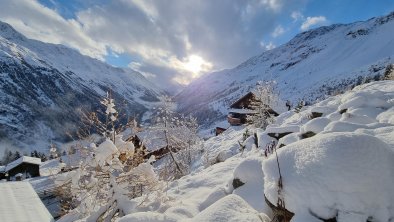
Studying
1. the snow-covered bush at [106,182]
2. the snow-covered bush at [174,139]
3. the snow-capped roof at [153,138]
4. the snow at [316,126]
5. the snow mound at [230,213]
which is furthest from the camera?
the snow-covered bush at [174,139]

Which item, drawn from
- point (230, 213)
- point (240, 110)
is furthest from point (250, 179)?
point (240, 110)

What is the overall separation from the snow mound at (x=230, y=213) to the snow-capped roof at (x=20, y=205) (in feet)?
35.5

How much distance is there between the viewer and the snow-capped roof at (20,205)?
1429 cm

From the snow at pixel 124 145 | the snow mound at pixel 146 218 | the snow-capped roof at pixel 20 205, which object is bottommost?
the snow-capped roof at pixel 20 205

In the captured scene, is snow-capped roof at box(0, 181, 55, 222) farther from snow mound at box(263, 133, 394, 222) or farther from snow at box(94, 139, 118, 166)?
snow mound at box(263, 133, 394, 222)

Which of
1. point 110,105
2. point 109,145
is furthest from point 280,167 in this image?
point 110,105

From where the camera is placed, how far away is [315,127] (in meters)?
12.3

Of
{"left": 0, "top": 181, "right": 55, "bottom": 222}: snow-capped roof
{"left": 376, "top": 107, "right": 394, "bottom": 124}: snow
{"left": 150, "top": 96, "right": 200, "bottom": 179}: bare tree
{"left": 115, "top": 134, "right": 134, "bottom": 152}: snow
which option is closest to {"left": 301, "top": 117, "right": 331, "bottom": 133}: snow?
{"left": 376, "top": 107, "right": 394, "bottom": 124}: snow

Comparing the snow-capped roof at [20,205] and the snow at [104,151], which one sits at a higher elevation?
the snow at [104,151]

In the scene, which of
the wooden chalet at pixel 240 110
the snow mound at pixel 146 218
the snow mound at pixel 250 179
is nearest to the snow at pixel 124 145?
the snow mound at pixel 146 218

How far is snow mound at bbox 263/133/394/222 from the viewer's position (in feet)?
19.7

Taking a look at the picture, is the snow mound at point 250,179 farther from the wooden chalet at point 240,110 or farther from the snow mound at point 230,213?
the wooden chalet at point 240,110

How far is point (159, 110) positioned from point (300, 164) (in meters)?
31.2

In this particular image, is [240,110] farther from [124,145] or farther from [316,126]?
[124,145]
